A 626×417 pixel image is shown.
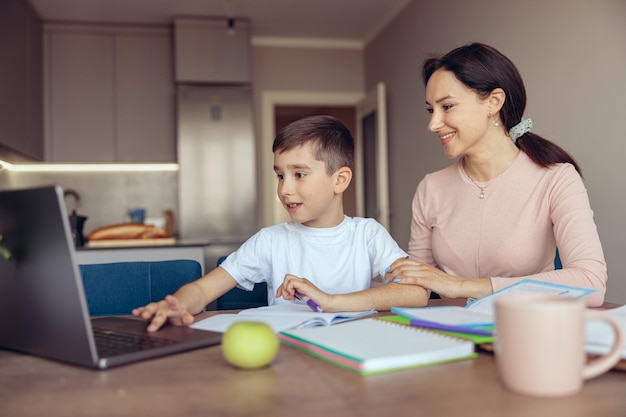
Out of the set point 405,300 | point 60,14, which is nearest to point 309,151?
point 405,300

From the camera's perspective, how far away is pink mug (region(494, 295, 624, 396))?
0.56m

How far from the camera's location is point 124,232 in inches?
144

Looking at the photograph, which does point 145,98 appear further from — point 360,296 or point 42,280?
point 42,280

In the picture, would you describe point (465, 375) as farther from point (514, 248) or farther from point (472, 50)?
point (472, 50)

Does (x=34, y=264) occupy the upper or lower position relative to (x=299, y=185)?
lower

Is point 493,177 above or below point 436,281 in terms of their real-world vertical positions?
above

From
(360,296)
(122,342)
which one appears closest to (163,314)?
(122,342)

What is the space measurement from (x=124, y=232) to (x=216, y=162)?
1051 mm

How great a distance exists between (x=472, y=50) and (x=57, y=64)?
12.5 feet

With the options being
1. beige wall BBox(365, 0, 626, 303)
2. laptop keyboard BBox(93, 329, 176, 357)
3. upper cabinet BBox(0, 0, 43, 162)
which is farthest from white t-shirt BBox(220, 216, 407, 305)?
upper cabinet BBox(0, 0, 43, 162)

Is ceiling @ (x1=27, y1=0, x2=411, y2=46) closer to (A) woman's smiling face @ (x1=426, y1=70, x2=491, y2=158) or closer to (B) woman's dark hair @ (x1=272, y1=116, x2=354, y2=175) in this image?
(A) woman's smiling face @ (x1=426, y1=70, x2=491, y2=158)

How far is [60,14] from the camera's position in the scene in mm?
4395

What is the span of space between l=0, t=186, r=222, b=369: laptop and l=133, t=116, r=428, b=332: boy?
1.63ft

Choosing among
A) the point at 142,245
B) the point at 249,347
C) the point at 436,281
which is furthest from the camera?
the point at 142,245
